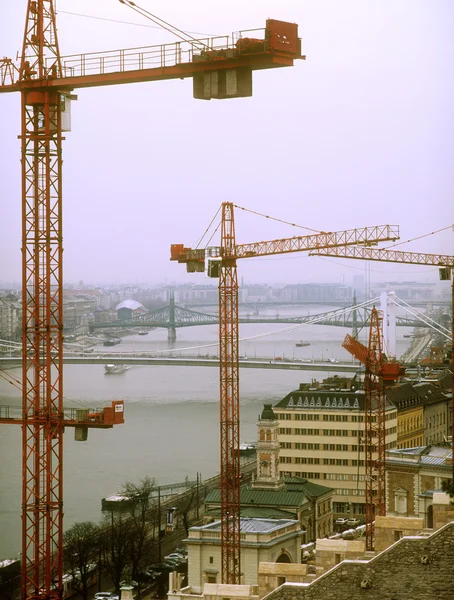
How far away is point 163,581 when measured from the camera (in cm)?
1234

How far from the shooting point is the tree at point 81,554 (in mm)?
11898

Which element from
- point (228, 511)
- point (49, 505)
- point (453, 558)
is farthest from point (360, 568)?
point (228, 511)

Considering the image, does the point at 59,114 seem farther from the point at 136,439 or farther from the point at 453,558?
the point at 136,439

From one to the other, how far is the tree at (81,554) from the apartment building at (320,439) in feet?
17.9

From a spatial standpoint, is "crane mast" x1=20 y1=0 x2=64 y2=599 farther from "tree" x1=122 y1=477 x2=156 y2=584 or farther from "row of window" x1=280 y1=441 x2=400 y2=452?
"row of window" x1=280 y1=441 x2=400 y2=452

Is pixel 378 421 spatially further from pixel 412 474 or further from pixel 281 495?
pixel 281 495

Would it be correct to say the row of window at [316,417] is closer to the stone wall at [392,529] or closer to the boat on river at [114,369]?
the stone wall at [392,529]

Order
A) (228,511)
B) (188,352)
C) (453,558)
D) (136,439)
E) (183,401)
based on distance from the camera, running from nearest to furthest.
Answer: (453,558)
(228,511)
(136,439)
(183,401)
(188,352)

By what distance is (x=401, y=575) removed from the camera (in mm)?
3961

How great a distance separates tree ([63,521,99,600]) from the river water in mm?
609

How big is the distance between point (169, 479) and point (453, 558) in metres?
14.6

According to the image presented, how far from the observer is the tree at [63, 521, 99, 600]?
39.0ft

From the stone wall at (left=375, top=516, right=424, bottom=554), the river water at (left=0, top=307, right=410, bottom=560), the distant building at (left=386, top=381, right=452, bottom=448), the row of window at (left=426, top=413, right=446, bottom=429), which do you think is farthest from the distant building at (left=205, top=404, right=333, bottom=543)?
the stone wall at (left=375, top=516, right=424, bottom=554)

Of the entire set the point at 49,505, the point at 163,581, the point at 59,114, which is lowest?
the point at 163,581
